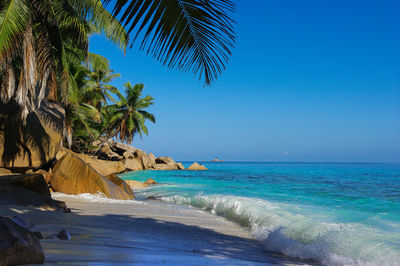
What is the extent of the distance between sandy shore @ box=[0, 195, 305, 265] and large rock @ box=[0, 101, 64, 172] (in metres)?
6.30

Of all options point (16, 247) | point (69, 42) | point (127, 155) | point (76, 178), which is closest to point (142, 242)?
point (16, 247)

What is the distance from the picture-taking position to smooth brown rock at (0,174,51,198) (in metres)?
5.66

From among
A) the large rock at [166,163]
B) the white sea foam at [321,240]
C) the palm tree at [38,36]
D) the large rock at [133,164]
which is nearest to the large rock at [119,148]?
the large rock at [166,163]

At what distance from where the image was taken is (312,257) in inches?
166

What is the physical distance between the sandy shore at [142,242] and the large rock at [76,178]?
3.47m

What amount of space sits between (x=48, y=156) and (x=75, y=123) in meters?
16.8

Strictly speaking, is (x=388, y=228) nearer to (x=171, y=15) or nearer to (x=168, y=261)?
(x=168, y=261)

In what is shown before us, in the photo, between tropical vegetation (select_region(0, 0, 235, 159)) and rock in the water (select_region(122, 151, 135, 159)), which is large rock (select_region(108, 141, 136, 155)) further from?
tropical vegetation (select_region(0, 0, 235, 159))

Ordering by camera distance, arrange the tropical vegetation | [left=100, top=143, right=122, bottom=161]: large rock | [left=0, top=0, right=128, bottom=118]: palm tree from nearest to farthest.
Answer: the tropical vegetation → [left=0, top=0, right=128, bottom=118]: palm tree → [left=100, top=143, right=122, bottom=161]: large rock

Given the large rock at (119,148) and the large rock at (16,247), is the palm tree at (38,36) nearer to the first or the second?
the large rock at (16,247)

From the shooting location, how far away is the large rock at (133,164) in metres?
34.9

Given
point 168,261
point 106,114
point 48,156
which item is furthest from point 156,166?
point 168,261

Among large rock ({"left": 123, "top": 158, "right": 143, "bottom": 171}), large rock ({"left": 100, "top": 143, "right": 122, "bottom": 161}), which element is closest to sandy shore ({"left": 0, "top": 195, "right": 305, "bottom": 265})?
large rock ({"left": 123, "top": 158, "right": 143, "bottom": 171})

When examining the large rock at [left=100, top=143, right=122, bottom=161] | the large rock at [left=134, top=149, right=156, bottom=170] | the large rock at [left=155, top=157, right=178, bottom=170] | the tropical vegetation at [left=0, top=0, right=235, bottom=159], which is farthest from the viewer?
the large rock at [left=155, top=157, right=178, bottom=170]
